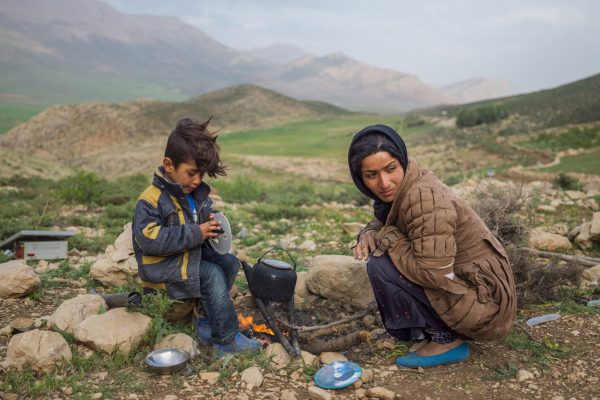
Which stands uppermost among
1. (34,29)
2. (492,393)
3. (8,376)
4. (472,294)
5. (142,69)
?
(34,29)

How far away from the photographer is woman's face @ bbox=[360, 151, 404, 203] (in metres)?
3.05

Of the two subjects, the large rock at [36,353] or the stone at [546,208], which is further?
the stone at [546,208]

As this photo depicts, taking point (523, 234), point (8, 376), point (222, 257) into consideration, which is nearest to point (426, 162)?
point (523, 234)

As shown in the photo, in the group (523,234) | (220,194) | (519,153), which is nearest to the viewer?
(523,234)

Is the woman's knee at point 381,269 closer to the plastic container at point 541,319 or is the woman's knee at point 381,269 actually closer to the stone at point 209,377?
the stone at point 209,377

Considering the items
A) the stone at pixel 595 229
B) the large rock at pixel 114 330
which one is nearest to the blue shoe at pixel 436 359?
the large rock at pixel 114 330

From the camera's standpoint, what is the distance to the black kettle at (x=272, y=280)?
11.5ft

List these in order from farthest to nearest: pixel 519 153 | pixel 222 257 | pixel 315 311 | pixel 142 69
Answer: pixel 142 69 → pixel 519 153 → pixel 315 311 → pixel 222 257

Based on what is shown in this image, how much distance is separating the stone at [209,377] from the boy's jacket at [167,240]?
0.53m

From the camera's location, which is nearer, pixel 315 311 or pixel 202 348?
pixel 202 348

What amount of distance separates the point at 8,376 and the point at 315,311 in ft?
7.43

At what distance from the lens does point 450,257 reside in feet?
9.48

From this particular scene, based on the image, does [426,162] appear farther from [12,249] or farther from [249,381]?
[249,381]

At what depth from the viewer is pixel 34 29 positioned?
647 ft
